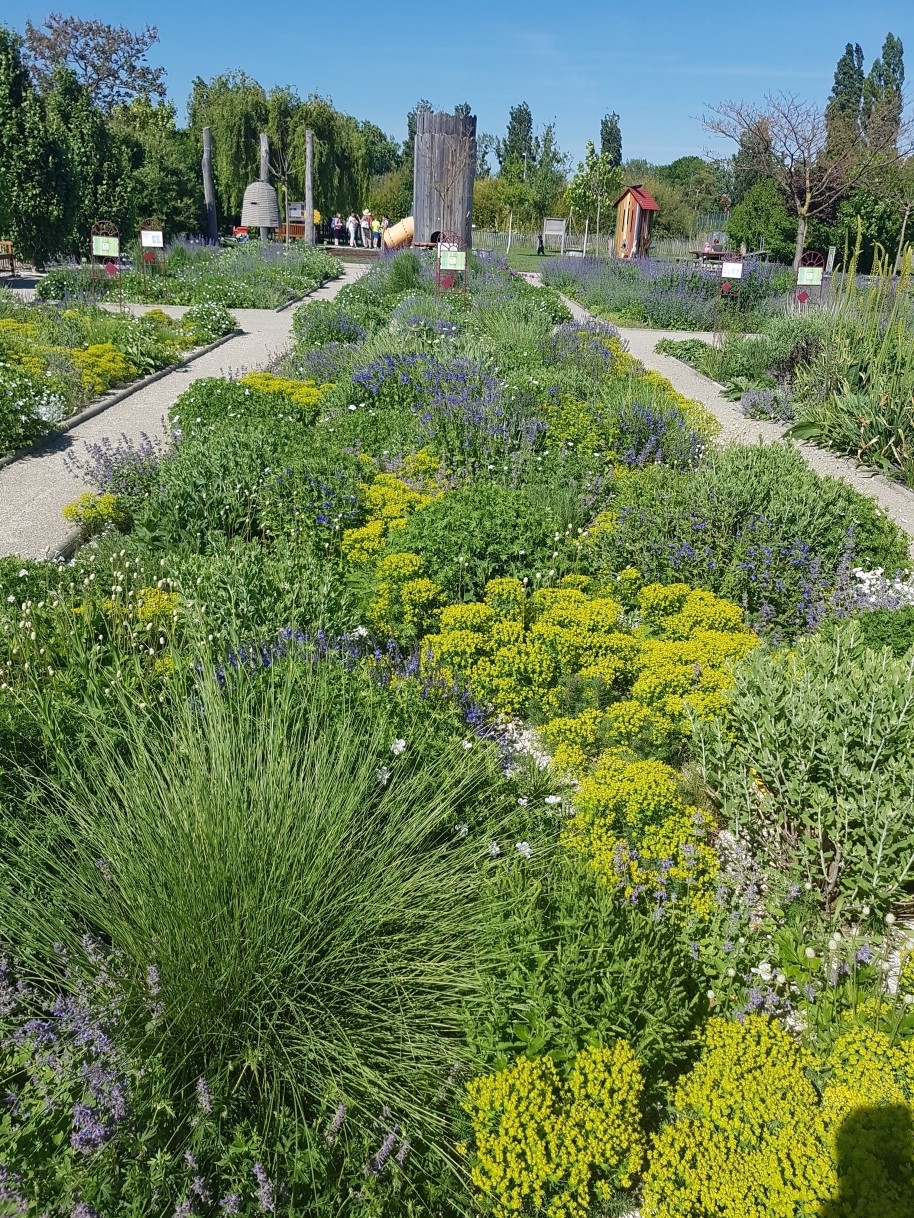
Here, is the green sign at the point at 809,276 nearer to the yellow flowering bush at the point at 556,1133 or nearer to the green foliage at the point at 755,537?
the green foliage at the point at 755,537

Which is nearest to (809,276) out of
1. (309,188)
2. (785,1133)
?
(785,1133)

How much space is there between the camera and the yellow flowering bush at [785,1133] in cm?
197

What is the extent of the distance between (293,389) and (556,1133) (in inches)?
298

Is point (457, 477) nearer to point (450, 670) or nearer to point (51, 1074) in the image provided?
point (450, 670)

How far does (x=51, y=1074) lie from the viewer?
6.38 ft

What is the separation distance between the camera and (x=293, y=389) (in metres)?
8.62

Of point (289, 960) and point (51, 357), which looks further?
point (51, 357)

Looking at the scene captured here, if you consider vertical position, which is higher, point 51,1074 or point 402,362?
point 402,362

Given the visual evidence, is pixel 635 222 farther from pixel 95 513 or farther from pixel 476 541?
pixel 476 541

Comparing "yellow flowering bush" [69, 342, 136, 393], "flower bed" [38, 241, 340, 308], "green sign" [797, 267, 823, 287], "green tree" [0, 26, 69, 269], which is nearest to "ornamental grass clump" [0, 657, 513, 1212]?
"yellow flowering bush" [69, 342, 136, 393]

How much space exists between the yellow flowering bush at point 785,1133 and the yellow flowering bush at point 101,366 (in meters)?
9.97

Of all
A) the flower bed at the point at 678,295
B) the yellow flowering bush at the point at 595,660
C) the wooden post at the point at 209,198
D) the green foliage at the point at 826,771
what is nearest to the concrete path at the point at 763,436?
the flower bed at the point at 678,295

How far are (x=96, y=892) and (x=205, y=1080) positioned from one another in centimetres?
71

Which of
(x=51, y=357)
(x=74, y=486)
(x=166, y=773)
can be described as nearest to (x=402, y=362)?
(x=74, y=486)
